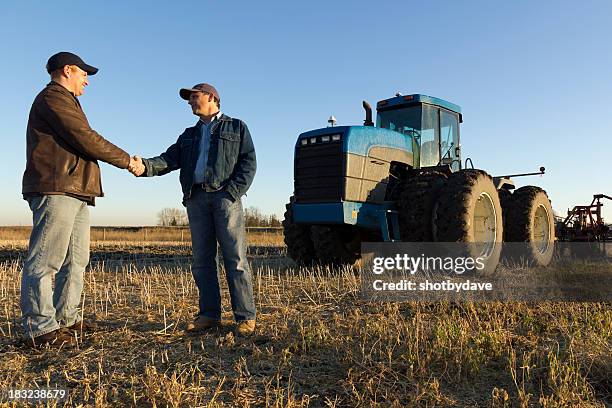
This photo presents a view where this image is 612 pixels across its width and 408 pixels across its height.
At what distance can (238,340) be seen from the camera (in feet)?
11.0

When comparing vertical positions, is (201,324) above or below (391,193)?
below

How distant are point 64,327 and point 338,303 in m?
2.38

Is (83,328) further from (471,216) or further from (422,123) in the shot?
(422,123)

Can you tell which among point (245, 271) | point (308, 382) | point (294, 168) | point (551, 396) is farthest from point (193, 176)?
point (294, 168)

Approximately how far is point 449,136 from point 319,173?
2.84 m

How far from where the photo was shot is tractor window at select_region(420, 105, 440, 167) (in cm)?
754

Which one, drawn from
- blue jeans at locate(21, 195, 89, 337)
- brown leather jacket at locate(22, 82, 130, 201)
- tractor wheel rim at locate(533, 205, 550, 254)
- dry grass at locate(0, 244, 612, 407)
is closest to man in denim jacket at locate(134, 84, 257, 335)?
dry grass at locate(0, 244, 612, 407)

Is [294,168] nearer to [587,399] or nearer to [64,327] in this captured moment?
[64,327]

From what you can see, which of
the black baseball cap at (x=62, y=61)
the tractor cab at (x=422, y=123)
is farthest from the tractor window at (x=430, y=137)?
the black baseball cap at (x=62, y=61)

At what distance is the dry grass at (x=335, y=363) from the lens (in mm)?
2402

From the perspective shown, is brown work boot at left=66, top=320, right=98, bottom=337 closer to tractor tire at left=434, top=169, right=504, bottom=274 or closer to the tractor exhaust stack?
tractor tire at left=434, top=169, right=504, bottom=274

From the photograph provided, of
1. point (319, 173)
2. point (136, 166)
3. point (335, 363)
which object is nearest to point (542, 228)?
point (319, 173)

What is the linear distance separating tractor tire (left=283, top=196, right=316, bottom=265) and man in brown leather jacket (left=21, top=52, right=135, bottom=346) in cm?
417

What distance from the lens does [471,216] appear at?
20.1 ft
